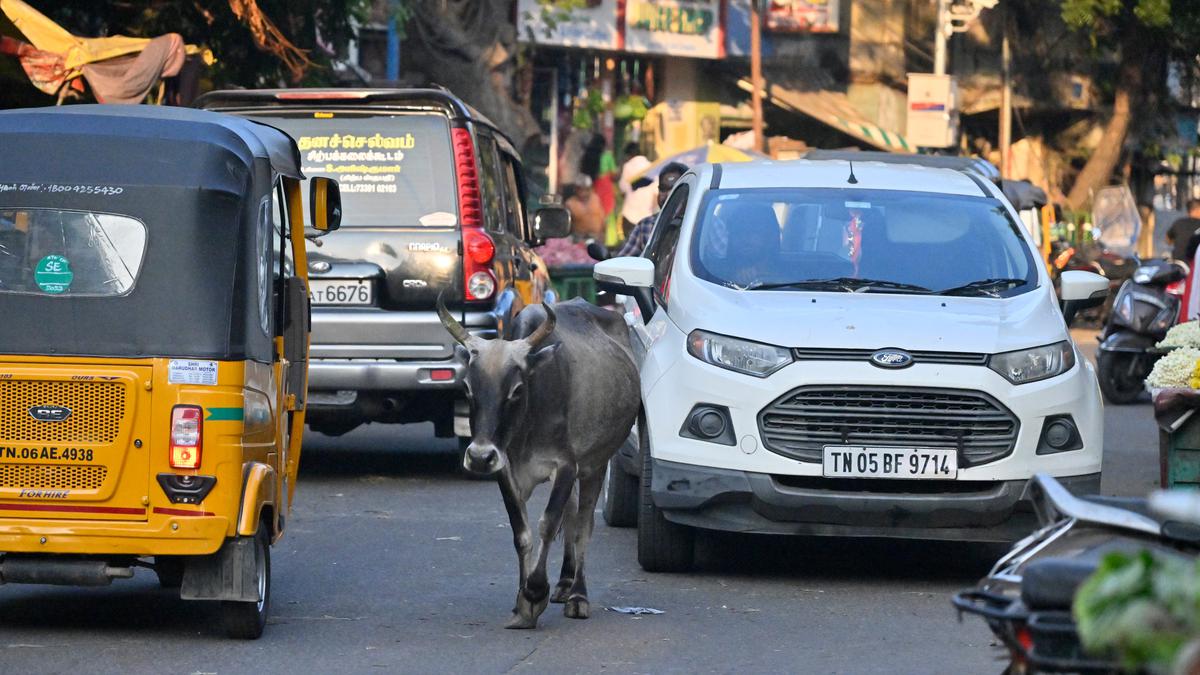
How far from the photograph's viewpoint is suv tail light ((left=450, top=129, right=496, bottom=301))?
452 inches

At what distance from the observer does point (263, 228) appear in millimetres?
7227

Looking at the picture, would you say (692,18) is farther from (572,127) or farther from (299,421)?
(299,421)

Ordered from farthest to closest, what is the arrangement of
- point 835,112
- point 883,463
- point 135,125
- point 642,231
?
1. point 835,112
2. point 642,231
3. point 883,463
4. point 135,125

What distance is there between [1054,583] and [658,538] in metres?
5.01

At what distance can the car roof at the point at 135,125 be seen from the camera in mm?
6973

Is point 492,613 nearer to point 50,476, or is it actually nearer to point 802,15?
point 50,476

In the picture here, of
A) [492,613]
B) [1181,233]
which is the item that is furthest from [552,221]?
[1181,233]

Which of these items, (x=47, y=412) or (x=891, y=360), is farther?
(x=891, y=360)

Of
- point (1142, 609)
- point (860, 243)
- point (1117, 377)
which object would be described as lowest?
point (1117, 377)

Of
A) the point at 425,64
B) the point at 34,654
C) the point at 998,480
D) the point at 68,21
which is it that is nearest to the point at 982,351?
the point at 998,480

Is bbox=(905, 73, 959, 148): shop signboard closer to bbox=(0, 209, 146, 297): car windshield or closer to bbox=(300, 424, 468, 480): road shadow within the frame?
bbox=(300, 424, 468, 480): road shadow

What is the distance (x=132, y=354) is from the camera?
266 inches

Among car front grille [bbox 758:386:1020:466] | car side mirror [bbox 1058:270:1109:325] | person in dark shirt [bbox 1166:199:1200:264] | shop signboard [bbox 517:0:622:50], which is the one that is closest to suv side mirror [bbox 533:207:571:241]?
car side mirror [bbox 1058:270:1109:325]

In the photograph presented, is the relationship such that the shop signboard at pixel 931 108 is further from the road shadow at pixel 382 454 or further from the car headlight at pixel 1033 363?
the car headlight at pixel 1033 363
